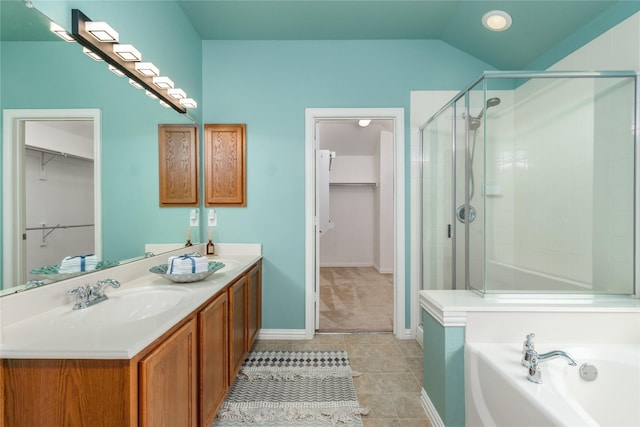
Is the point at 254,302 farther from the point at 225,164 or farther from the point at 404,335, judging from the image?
the point at 404,335

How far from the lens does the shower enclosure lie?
159cm

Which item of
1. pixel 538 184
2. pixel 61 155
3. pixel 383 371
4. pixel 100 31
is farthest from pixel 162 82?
pixel 538 184

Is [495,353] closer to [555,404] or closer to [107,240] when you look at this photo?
[555,404]

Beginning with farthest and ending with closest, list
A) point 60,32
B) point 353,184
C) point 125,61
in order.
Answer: point 353,184
point 125,61
point 60,32

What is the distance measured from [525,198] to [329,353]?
1.97 m

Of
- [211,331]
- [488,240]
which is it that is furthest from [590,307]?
[211,331]

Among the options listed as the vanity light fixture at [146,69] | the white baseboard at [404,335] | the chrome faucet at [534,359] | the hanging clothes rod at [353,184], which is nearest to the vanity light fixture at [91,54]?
the vanity light fixture at [146,69]

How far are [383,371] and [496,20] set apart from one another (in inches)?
109

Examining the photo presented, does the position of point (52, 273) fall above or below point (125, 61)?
below

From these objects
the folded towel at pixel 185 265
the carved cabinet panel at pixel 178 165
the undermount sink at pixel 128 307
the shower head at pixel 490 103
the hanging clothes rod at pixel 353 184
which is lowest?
the undermount sink at pixel 128 307

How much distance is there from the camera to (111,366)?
0.79m

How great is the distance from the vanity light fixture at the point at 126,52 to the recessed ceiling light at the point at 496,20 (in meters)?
2.42

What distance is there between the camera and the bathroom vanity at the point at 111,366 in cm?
79

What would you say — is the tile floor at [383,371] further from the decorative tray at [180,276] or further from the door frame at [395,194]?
the decorative tray at [180,276]
